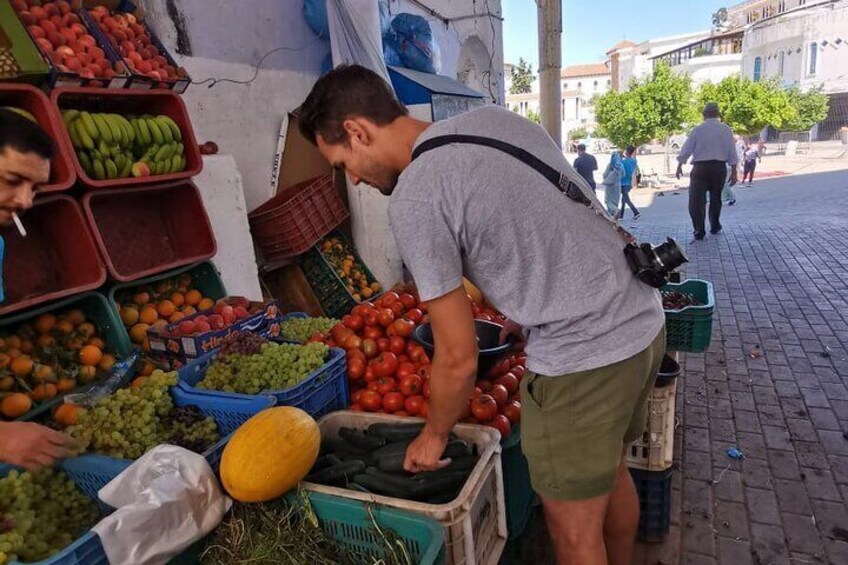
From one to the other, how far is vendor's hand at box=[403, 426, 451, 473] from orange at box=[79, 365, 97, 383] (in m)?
2.03

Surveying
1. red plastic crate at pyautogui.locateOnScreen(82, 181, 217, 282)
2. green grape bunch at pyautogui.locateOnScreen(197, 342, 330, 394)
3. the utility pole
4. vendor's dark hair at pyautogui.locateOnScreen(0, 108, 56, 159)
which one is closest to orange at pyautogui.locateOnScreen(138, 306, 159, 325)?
red plastic crate at pyautogui.locateOnScreen(82, 181, 217, 282)

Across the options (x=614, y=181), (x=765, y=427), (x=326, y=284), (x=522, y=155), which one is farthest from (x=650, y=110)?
(x=522, y=155)

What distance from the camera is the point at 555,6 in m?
8.06

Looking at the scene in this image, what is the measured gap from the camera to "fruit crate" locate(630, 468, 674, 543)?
2799 millimetres

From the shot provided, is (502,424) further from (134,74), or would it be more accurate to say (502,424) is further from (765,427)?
(134,74)

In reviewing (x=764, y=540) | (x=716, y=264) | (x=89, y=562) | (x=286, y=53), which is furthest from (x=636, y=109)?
(x=89, y=562)

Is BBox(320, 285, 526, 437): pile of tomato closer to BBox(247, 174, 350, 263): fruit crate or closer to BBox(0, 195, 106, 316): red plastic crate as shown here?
BBox(0, 195, 106, 316): red plastic crate

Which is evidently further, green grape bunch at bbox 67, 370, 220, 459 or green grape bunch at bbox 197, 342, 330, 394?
green grape bunch at bbox 197, 342, 330, 394

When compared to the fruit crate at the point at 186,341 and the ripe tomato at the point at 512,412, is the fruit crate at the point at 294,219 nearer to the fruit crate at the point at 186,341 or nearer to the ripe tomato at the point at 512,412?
the fruit crate at the point at 186,341

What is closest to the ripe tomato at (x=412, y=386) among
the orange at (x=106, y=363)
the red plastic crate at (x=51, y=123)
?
the orange at (x=106, y=363)

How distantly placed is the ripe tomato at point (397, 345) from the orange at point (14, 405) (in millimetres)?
1815

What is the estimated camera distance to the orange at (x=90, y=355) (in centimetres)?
309

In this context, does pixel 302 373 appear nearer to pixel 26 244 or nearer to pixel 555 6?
pixel 26 244

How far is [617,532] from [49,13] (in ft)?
14.2
